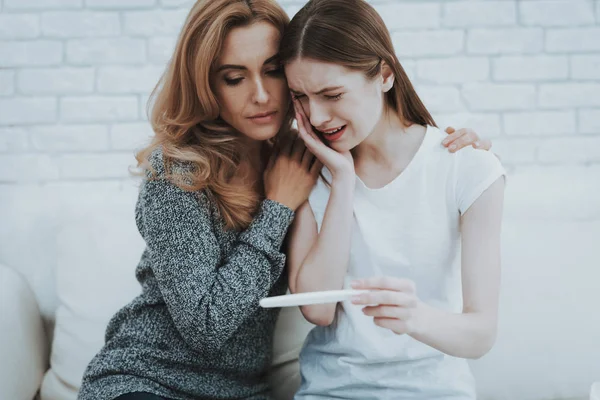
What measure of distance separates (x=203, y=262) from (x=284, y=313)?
442 millimetres

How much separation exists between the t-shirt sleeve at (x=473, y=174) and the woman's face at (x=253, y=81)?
0.37m

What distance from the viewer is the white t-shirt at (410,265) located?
4.32 ft

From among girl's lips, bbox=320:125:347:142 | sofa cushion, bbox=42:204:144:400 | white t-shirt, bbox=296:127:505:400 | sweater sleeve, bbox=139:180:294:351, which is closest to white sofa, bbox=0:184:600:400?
sofa cushion, bbox=42:204:144:400

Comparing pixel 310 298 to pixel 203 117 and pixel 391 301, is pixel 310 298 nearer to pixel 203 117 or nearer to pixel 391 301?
pixel 391 301

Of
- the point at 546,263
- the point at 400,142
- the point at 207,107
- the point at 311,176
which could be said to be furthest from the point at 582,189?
the point at 207,107

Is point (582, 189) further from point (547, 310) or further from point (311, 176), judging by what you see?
point (311, 176)

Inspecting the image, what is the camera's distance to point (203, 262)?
128cm

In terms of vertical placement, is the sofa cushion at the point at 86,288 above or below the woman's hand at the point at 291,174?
below

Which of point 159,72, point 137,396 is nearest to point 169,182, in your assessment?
point 137,396

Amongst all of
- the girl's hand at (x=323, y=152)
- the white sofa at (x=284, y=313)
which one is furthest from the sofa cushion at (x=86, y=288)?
the girl's hand at (x=323, y=152)

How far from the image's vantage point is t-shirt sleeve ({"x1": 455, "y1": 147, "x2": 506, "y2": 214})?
126 centimetres

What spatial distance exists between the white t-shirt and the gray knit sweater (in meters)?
0.17

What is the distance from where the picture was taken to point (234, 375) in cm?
143

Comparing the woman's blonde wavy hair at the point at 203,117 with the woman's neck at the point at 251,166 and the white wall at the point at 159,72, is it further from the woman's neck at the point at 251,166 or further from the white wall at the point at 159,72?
the white wall at the point at 159,72
